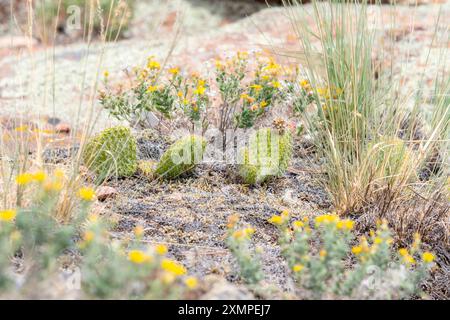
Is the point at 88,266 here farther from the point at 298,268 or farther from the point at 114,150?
the point at 114,150

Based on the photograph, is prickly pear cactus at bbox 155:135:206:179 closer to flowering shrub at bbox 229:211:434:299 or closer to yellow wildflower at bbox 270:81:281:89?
yellow wildflower at bbox 270:81:281:89

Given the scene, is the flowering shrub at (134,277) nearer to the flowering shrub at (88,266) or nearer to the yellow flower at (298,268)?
the flowering shrub at (88,266)

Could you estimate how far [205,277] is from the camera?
2.26m

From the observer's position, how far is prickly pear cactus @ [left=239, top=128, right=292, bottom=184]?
316cm

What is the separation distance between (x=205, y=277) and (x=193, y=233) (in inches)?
17.4

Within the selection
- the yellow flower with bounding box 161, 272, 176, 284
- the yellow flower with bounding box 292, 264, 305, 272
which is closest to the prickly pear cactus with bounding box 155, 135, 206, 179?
the yellow flower with bounding box 292, 264, 305, 272

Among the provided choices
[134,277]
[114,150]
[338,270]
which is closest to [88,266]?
[134,277]

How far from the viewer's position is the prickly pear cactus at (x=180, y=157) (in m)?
3.10

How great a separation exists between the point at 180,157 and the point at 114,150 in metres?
0.31

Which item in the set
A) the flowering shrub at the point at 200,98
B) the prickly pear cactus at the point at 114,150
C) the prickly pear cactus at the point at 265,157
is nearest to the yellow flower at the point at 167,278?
the prickly pear cactus at the point at 114,150

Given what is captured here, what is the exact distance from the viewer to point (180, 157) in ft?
10.2

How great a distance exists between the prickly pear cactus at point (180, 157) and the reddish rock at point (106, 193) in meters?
0.30

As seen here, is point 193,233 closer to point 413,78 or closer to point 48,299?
point 48,299
